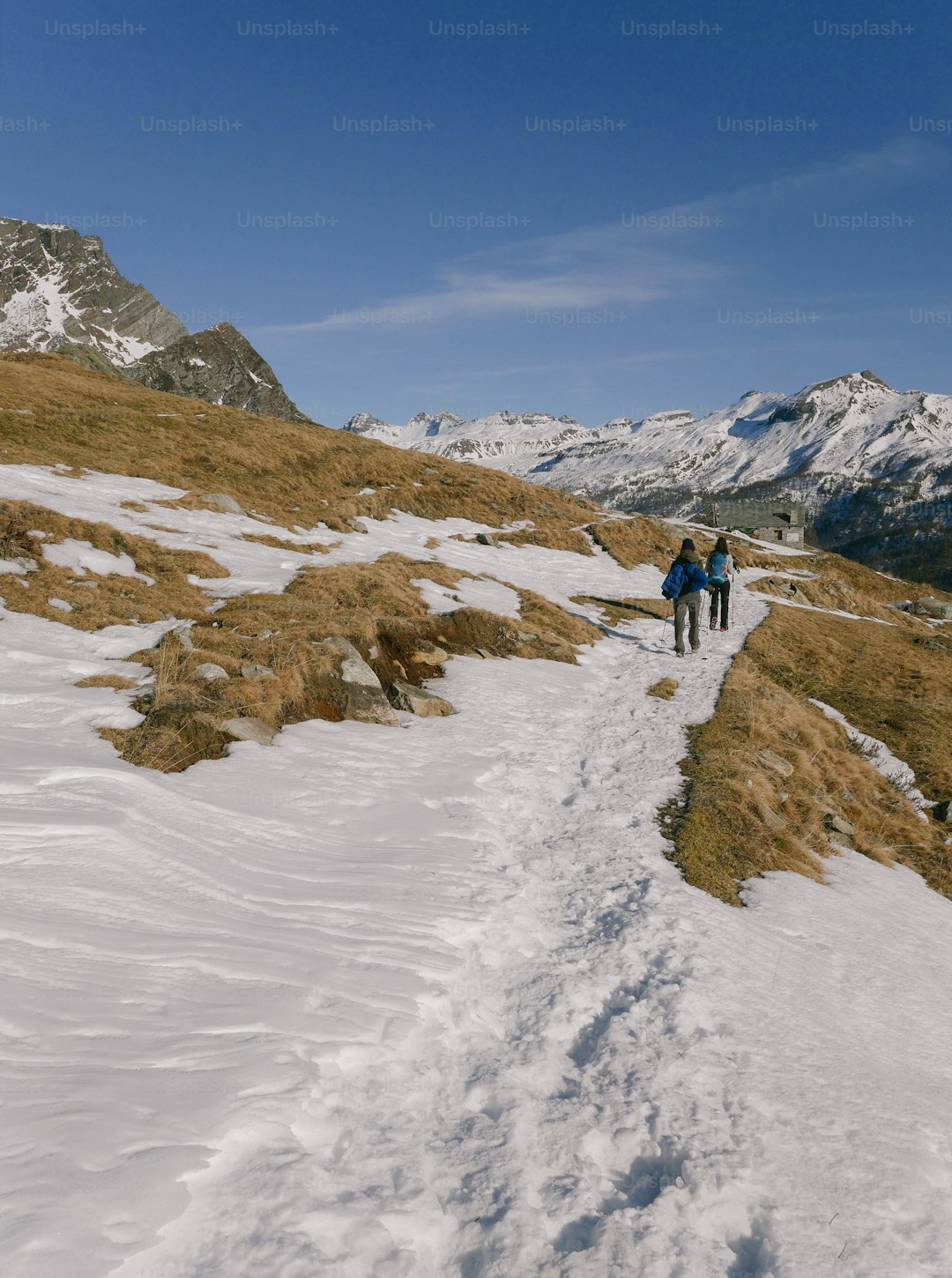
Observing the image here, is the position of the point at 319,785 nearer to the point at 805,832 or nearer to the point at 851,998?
the point at 851,998

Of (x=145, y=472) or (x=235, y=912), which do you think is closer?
(x=235, y=912)

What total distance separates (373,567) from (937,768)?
51.5ft

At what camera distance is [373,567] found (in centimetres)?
2050

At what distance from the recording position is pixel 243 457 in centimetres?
3472

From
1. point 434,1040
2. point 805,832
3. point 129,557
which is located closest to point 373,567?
point 129,557

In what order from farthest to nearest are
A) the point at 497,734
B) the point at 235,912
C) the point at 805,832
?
the point at 497,734
the point at 805,832
the point at 235,912

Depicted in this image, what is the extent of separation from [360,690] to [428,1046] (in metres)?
7.87

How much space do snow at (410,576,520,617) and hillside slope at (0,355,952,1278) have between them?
398 centimetres

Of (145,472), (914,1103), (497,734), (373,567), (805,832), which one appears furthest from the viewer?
(145,472)

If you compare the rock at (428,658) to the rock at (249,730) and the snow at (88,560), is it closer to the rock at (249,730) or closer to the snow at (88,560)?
the rock at (249,730)

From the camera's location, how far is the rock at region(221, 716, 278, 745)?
31.3 ft

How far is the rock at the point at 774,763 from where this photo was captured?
446 inches

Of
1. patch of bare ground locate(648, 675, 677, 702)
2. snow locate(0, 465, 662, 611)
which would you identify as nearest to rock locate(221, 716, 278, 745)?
snow locate(0, 465, 662, 611)

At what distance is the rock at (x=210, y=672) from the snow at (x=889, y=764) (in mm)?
12923
